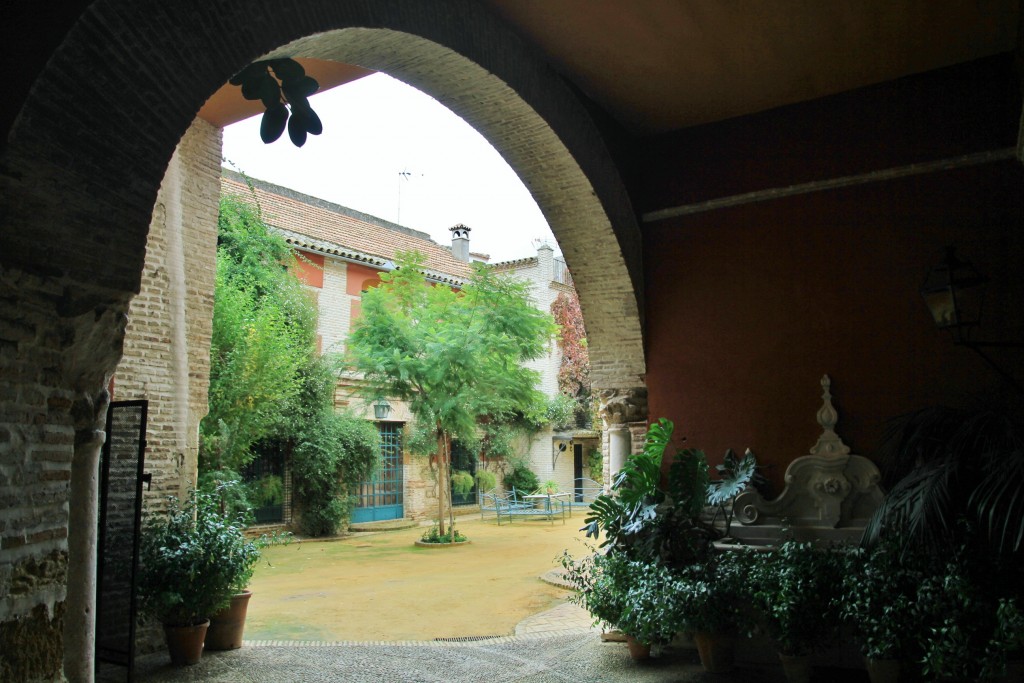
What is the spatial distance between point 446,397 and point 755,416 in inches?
286

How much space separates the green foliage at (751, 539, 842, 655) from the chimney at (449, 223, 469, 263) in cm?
1785

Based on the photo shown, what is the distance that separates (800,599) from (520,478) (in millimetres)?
15103

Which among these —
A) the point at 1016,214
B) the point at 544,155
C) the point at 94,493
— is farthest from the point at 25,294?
the point at 1016,214

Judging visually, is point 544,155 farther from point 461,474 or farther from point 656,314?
point 461,474

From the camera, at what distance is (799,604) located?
4.39m

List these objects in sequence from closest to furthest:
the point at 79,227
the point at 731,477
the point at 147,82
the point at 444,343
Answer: the point at 79,227 → the point at 147,82 → the point at 731,477 → the point at 444,343

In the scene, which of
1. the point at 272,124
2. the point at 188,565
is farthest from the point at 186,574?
the point at 272,124

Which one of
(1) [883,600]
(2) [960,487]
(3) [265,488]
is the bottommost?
(1) [883,600]

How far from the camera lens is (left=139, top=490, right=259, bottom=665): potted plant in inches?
195

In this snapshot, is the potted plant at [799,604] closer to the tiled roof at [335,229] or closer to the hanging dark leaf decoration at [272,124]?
the hanging dark leaf decoration at [272,124]

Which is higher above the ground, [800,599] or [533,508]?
[800,599]

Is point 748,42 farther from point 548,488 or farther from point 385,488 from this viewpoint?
point 548,488

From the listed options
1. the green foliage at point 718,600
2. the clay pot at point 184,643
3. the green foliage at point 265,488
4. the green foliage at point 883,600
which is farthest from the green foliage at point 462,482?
the green foliage at point 883,600

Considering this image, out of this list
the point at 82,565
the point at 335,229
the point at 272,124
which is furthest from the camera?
the point at 335,229
